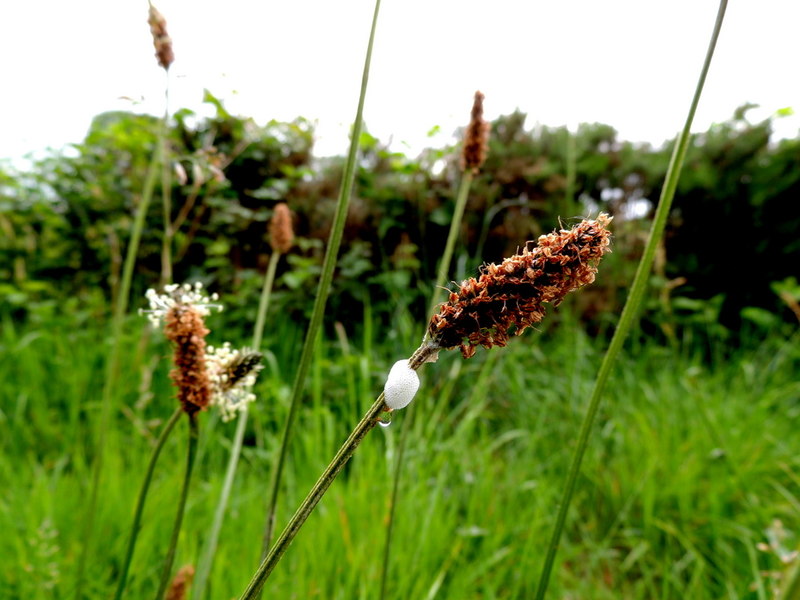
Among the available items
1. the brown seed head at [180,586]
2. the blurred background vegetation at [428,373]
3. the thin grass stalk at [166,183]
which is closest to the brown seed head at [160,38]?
the thin grass stalk at [166,183]

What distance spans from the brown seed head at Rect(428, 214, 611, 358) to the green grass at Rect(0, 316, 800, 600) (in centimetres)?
120

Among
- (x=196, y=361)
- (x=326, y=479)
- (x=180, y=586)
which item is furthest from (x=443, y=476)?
(x=326, y=479)

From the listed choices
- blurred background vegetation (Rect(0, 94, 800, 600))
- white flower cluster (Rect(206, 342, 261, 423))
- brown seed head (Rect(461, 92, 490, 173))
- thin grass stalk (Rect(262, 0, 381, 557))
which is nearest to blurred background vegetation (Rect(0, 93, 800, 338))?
blurred background vegetation (Rect(0, 94, 800, 600))

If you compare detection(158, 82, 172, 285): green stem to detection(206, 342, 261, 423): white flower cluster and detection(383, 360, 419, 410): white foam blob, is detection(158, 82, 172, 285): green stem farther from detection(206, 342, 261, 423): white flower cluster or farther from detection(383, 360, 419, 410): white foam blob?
detection(383, 360, 419, 410): white foam blob

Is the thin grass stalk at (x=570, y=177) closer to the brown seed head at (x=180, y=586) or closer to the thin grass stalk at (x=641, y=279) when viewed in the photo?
the thin grass stalk at (x=641, y=279)

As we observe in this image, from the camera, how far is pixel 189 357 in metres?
0.79

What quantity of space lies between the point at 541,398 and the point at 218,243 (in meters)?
2.25

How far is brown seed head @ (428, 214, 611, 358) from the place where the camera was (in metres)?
0.46

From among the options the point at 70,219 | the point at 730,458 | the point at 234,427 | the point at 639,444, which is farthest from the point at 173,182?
the point at 730,458

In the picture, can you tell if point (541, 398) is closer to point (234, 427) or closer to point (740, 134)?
point (234, 427)

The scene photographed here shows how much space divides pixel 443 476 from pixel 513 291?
1856 mm

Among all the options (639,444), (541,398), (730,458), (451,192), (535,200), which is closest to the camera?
(730,458)

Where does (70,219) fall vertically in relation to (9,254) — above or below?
above

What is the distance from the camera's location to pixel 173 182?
370 cm
